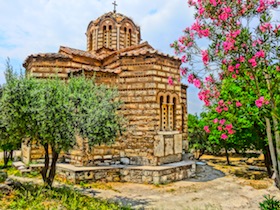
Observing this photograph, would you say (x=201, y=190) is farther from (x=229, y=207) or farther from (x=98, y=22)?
(x=98, y=22)

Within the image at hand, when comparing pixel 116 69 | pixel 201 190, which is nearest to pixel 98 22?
pixel 116 69

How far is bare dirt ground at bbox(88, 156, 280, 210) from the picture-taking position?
794 cm

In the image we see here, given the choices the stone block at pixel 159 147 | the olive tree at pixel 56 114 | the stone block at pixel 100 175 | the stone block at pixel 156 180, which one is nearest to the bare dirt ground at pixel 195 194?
the stone block at pixel 156 180

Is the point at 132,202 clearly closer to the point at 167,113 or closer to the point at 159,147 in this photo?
the point at 159,147

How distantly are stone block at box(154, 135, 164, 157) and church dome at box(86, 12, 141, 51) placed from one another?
9.03 metres

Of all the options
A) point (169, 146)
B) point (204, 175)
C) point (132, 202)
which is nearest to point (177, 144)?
point (169, 146)

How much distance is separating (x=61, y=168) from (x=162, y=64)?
652 centimetres

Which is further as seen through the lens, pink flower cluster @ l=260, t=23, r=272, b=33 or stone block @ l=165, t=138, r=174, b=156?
stone block @ l=165, t=138, r=174, b=156

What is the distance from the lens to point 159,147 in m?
11.2

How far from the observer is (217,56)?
18.3ft

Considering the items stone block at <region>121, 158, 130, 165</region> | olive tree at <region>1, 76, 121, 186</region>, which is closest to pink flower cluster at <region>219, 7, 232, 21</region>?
olive tree at <region>1, 76, 121, 186</region>

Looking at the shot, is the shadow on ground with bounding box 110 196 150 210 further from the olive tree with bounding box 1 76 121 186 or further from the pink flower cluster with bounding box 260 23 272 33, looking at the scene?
the pink flower cluster with bounding box 260 23 272 33

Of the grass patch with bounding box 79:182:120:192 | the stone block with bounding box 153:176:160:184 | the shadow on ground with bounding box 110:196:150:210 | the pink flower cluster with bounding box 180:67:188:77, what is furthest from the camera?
the stone block with bounding box 153:176:160:184

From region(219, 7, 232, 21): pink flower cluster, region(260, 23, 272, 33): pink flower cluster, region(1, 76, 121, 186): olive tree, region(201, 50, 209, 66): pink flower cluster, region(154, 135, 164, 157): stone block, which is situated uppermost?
region(219, 7, 232, 21): pink flower cluster
